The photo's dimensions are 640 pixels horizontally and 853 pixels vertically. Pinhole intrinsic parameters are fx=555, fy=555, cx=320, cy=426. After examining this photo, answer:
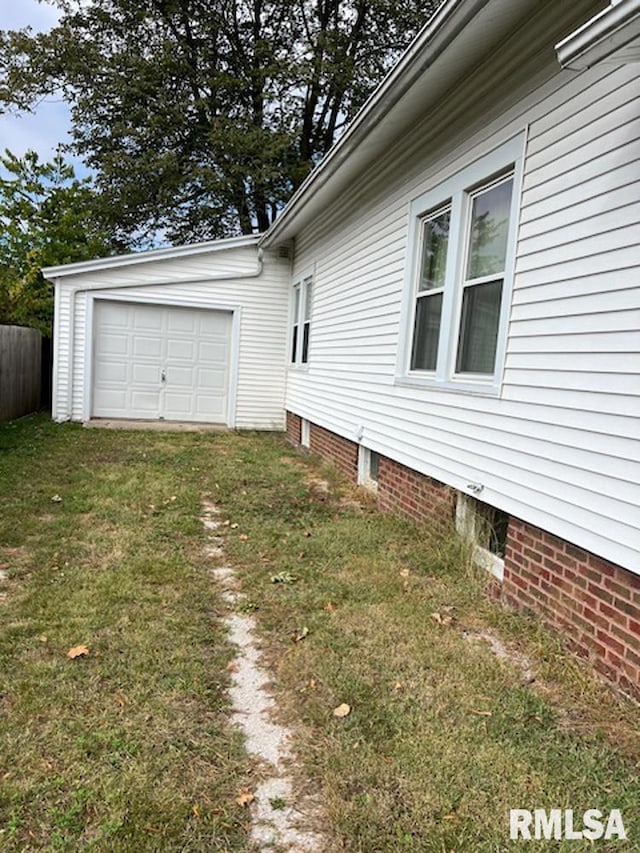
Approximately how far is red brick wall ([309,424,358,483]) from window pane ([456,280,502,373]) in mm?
2845

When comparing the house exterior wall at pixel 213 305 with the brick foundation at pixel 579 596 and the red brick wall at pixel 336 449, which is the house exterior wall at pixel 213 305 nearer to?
the red brick wall at pixel 336 449

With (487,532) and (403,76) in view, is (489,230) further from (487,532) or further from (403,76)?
(487,532)

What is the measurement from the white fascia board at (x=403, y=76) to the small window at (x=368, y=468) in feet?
11.1

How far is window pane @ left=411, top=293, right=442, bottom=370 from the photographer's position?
506 centimetres

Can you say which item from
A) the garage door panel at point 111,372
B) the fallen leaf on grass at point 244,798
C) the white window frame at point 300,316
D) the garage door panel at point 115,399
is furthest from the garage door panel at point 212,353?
the fallen leaf on grass at point 244,798

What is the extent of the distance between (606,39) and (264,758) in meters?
3.21

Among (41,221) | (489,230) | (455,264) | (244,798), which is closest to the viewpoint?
(244,798)

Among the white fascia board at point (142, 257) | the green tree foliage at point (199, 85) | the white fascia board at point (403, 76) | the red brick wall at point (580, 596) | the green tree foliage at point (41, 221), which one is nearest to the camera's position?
the red brick wall at point (580, 596)

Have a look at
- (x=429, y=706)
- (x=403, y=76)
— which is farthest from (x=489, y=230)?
(x=429, y=706)

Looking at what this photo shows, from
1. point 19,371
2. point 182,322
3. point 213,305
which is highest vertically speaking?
point 213,305

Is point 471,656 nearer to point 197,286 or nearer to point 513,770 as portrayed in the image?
point 513,770

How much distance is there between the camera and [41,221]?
16031mm

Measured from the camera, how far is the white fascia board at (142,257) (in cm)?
1039

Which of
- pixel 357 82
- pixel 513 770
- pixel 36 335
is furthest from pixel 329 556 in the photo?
pixel 357 82
